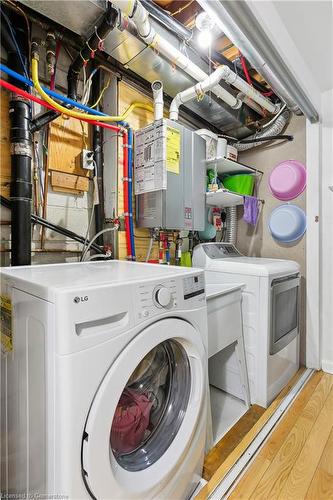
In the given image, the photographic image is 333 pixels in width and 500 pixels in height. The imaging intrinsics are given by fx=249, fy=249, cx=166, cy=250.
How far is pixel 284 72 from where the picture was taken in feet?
4.72

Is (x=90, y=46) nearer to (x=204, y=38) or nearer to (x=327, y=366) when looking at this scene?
(x=204, y=38)

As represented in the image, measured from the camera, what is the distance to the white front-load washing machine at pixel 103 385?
68 cm

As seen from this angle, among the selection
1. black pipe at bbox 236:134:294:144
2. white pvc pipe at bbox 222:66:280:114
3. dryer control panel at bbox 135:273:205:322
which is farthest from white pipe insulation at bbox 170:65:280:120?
dryer control panel at bbox 135:273:205:322

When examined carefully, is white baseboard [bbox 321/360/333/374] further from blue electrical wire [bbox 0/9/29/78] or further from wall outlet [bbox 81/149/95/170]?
blue electrical wire [bbox 0/9/29/78]

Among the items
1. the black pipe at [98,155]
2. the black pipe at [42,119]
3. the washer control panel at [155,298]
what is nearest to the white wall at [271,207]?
the black pipe at [98,155]

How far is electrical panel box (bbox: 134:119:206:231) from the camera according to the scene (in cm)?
168

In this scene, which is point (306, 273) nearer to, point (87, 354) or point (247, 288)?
point (247, 288)

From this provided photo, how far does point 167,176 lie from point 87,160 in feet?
1.75

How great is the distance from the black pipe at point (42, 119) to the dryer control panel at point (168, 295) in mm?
1108

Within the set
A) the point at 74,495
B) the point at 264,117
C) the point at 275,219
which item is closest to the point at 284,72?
the point at 264,117

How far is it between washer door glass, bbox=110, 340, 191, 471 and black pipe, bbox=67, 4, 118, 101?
1.58 meters

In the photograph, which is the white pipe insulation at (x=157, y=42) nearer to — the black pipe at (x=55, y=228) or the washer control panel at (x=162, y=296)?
the black pipe at (x=55, y=228)

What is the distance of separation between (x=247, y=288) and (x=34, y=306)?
139 cm

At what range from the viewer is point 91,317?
0.71m
